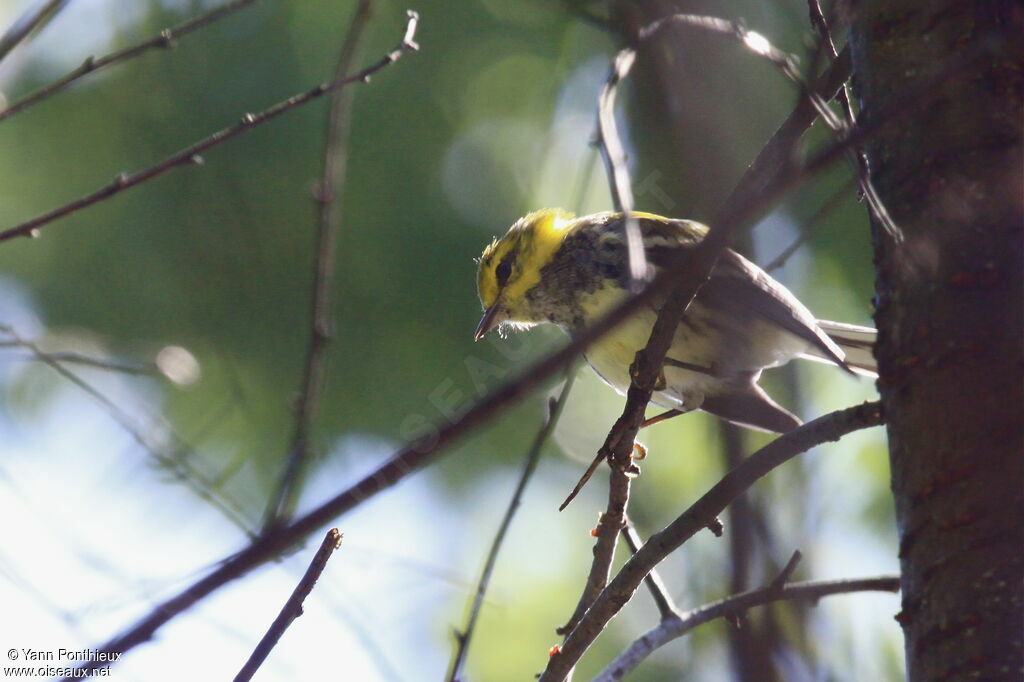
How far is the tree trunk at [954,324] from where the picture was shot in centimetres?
150

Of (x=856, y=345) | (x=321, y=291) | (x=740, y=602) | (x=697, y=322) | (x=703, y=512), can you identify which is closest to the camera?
(x=703, y=512)

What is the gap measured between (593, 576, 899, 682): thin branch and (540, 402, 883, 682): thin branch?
20 cm

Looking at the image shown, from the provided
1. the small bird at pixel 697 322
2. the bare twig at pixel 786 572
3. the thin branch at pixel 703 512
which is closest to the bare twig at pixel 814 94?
the thin branch at pixel 703 512

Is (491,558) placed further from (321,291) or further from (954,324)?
(954,324)

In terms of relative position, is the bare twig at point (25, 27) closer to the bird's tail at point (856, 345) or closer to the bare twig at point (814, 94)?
the bare twig at point (814, 94)

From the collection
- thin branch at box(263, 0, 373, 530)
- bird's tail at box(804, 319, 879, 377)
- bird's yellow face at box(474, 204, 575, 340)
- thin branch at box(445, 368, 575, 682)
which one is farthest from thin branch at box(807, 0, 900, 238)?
bird's yellow face at box(474, 204, 575, 340)

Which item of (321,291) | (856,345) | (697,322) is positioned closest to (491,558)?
(321,291)

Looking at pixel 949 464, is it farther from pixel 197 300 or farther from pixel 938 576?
pixel 197 300

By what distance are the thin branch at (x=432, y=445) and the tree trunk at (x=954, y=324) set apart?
60 centimetres

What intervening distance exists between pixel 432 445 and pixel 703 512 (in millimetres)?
1170

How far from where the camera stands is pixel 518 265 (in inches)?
176

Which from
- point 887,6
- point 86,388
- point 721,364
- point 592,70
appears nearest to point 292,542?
point 887,6

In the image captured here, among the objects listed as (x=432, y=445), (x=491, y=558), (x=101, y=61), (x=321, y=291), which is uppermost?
(x=101, y=61)

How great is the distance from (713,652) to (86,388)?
11.9 ft
